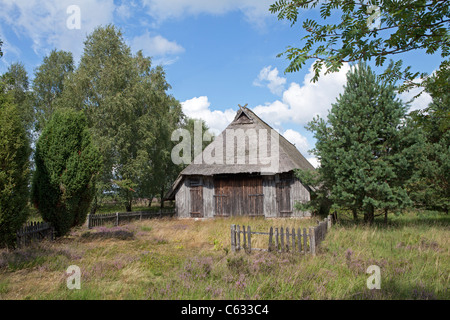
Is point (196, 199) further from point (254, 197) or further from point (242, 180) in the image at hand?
point (254, 197)

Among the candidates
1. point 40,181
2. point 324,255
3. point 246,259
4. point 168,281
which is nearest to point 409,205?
point 324,255

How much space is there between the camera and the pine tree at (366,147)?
10203 millimetres

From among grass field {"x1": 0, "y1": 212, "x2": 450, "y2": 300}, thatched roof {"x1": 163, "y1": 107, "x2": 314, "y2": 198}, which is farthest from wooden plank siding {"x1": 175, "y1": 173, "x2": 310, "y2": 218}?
grass field {"x1": 0, "y1": 212, "x2": 450, "y2": 300}

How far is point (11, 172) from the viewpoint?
7.96 metres

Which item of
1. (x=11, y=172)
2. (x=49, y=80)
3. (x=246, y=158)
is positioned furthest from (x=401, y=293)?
(x=49, y=80)

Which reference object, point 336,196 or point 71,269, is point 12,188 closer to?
point 71,269

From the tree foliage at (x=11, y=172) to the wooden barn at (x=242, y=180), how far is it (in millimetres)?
10646

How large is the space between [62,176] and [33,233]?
234cm

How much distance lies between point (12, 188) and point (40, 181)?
2961mm

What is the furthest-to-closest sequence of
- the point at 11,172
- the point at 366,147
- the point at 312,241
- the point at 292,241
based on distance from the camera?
the point at 366,147, the point at 292,241, the point at 11,172, the point at 312,241

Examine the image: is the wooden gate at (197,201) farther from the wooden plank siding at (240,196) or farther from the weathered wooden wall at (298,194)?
the weathered wooden wall at (298,194)

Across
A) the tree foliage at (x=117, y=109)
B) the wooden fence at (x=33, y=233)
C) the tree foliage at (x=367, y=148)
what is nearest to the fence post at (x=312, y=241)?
the tree foliage at (x=367, y=148)

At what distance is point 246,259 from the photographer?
725 cm

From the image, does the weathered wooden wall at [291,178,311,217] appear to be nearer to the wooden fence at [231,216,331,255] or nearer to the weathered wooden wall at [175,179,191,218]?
the wooden fence at [231,216,331,255]
